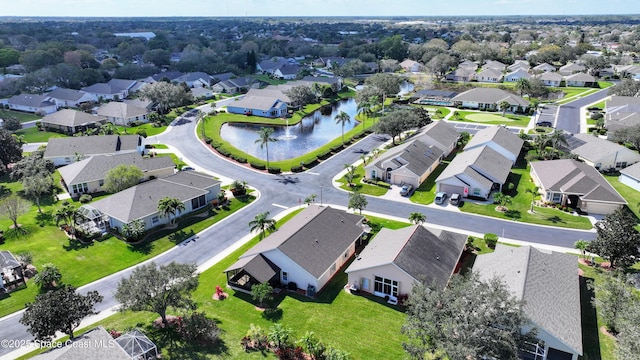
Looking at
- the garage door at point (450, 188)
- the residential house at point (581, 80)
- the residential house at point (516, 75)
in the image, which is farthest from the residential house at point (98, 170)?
the residential house at point (581, 80)

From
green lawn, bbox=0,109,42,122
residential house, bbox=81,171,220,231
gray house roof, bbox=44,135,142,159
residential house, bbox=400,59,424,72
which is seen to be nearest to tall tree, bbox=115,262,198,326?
residential house, bbox=81,171,220,231

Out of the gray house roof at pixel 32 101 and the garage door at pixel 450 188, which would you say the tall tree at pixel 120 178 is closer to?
the garage door at pixel 450 188

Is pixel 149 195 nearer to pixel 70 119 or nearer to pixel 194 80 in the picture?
pixel 70 119

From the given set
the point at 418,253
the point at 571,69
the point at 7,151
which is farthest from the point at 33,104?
the point at 571,69

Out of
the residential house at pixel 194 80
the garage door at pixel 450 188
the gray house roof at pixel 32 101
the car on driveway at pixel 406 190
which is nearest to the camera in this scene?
the garage door at pixel 450 188

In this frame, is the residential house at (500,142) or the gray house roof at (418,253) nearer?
the gray house roof at (418,253)

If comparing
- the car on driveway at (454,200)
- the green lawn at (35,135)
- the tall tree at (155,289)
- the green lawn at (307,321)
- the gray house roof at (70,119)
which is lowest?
the green lawn at (307,321)

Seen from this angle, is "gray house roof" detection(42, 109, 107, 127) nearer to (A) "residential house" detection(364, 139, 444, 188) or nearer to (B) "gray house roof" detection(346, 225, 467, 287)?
(A) "residential house" detection(364, 139, 444, 188)

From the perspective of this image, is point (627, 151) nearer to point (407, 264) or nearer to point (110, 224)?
point (407, 264)
